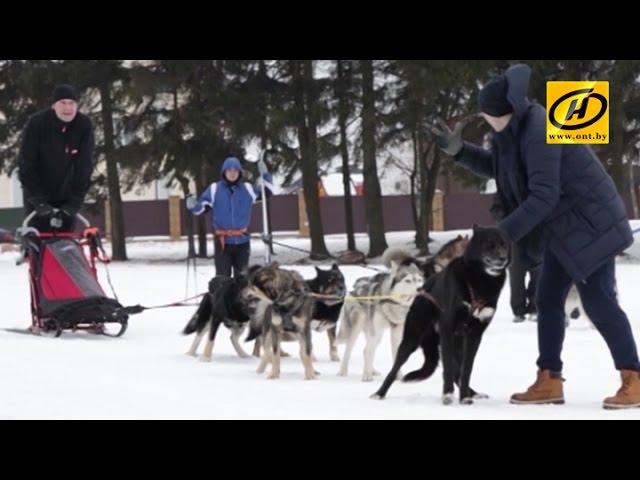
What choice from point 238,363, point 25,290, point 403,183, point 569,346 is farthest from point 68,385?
point 403,183

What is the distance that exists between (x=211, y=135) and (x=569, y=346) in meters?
17.8

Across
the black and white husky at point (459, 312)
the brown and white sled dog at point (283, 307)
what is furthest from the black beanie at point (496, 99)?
the brown and white sled dog at point (283, 307)

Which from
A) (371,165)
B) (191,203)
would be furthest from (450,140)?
(371,165)

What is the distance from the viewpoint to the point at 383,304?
300 inches

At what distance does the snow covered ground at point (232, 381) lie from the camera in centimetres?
585

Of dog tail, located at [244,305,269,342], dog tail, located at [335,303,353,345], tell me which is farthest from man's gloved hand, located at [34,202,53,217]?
dog tail, located at [335,303,353,345]

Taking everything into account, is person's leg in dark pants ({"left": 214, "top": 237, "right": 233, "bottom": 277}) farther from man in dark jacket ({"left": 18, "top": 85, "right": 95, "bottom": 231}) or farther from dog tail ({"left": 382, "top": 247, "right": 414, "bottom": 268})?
dog tail ({"left": 382, "top": 247, "right": 414, "bottom": 268})

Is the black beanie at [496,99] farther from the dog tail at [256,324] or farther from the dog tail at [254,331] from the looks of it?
the dog tail at [254,331]

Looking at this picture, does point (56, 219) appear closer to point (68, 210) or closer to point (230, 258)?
point (68, 210)

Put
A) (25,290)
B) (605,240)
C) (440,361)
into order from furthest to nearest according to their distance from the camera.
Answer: (25,290)
(440,361)
(605,240)

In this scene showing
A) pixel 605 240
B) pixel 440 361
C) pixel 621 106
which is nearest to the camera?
pixel 605 240

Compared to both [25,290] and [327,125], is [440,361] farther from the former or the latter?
[327,125]

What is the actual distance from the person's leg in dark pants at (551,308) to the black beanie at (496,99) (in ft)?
2.40

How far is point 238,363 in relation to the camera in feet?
28.3
